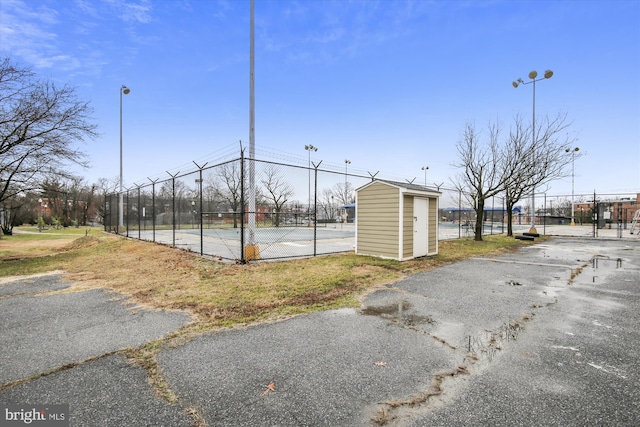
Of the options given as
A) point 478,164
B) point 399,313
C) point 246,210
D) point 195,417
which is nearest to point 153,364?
point 195,417

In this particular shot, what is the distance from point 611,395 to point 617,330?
204cm

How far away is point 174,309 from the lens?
437cm

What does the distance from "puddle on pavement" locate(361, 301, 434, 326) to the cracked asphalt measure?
0.10ft

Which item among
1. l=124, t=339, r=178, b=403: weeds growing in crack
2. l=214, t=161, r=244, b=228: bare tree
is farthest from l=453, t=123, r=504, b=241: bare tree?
l=124, t=339, r=178, b=403: weeds growing in crack

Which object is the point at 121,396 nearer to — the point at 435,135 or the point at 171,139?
the point at 171,139

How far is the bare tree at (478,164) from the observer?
49.2 feet

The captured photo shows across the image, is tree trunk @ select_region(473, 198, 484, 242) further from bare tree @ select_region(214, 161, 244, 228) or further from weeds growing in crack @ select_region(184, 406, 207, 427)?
weeds growing in crack @ select_region(184, 406, 207, 427)

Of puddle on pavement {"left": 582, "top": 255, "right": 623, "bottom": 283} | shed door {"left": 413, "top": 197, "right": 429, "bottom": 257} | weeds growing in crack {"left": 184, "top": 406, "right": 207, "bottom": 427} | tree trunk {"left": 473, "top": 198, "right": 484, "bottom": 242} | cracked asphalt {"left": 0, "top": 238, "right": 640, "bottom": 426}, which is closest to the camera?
weeds growing in crack {"left": 184, "top": 406, "right": 207, "bottom": 427}

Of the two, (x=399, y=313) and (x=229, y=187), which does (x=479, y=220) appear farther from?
(x=229, y=187)

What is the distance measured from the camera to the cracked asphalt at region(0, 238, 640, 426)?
79.0 inches

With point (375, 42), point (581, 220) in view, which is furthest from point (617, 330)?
point (581, 220)

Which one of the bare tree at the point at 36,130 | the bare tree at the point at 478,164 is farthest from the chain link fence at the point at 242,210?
the bare tree at the point at 478,164

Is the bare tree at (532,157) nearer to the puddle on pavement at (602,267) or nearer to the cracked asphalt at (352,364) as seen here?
the puddle on pavement at (602,267)

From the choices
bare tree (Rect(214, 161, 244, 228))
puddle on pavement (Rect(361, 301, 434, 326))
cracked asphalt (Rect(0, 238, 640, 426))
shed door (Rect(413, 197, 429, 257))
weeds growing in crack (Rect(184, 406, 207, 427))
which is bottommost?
puddle on pavement (Rect(361, 301, 434, 326))
